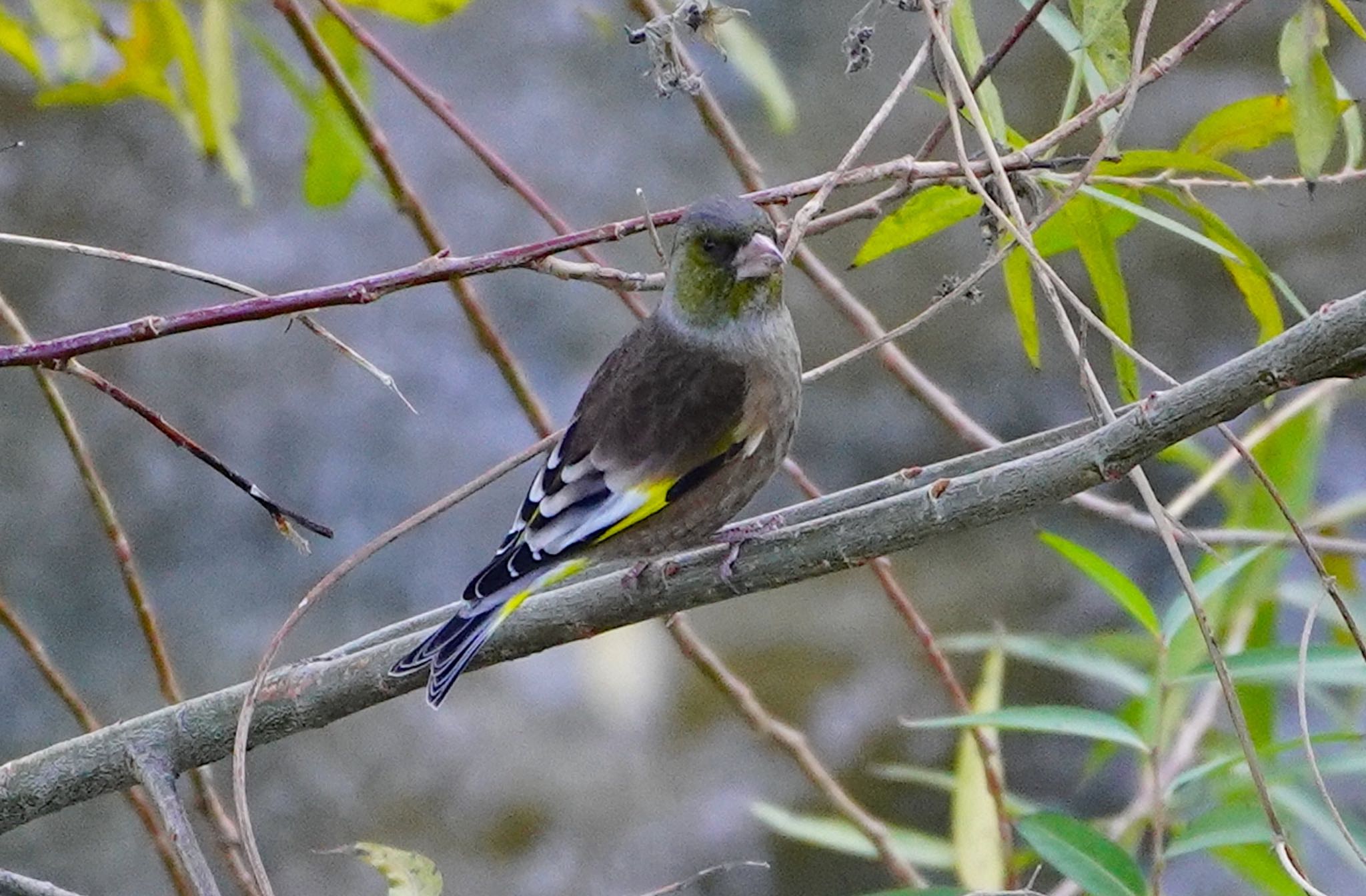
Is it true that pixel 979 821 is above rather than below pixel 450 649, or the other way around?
below

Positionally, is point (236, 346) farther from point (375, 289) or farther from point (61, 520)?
point (375, 289)

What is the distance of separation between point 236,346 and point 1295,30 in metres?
6.05

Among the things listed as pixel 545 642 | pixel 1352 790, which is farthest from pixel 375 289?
pixel 1352 790

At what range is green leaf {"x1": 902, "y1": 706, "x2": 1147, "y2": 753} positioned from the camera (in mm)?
2537

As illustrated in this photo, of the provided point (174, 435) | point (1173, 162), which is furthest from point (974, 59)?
point (174, 435)

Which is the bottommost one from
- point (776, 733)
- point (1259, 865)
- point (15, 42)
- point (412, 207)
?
point (1259, 865)

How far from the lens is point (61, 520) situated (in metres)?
6.73

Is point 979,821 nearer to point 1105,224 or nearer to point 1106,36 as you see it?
point 1105,224

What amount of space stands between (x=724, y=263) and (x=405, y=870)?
3.73 ft

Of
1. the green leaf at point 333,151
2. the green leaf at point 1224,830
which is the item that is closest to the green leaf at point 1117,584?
the green leaf at point 1224,830

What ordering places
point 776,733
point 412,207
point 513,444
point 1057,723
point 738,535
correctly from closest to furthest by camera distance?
1. point 738,535
2. point 1057,723
3. point 412,207
4. point 776,733
5. point 513,444

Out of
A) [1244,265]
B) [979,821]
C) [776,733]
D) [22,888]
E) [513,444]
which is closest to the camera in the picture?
[22,888]

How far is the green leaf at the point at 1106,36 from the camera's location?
1.92 meters

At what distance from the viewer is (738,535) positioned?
7.54 ft
